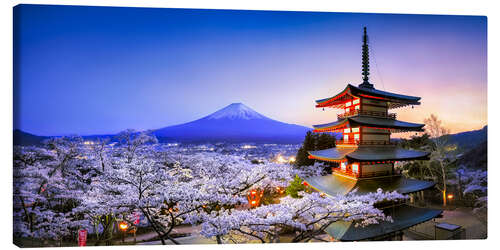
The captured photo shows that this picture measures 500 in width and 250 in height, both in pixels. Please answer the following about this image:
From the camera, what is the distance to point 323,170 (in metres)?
8.81

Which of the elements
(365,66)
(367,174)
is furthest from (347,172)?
(365,66)

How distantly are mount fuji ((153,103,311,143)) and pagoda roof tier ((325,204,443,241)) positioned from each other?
3316mm

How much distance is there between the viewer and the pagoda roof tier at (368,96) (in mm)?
4668

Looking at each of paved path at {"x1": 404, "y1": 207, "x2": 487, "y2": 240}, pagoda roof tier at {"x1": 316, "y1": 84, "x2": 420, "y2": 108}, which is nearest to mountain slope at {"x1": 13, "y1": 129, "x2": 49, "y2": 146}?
pagoda roof tier at {"x1": 316, "y1": 84, "x2": 420, "y2": 108}

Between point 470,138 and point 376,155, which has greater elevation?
point 470,138

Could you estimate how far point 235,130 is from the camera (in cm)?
866

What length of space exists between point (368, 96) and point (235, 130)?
17.5 ft

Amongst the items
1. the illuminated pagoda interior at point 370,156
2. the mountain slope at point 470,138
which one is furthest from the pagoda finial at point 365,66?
the mountain slope at point 470,138

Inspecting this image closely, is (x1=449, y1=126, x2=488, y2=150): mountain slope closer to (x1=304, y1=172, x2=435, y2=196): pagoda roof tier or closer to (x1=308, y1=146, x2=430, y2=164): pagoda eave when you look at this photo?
(x1=308, y1=146, x2=430, y2=164): pagoda eave

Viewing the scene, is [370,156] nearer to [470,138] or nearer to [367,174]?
[367,174]

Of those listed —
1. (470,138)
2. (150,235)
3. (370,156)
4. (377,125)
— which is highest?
(377,125)

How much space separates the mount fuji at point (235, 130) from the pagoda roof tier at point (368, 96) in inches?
79.5

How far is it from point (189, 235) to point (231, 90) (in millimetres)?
4887
